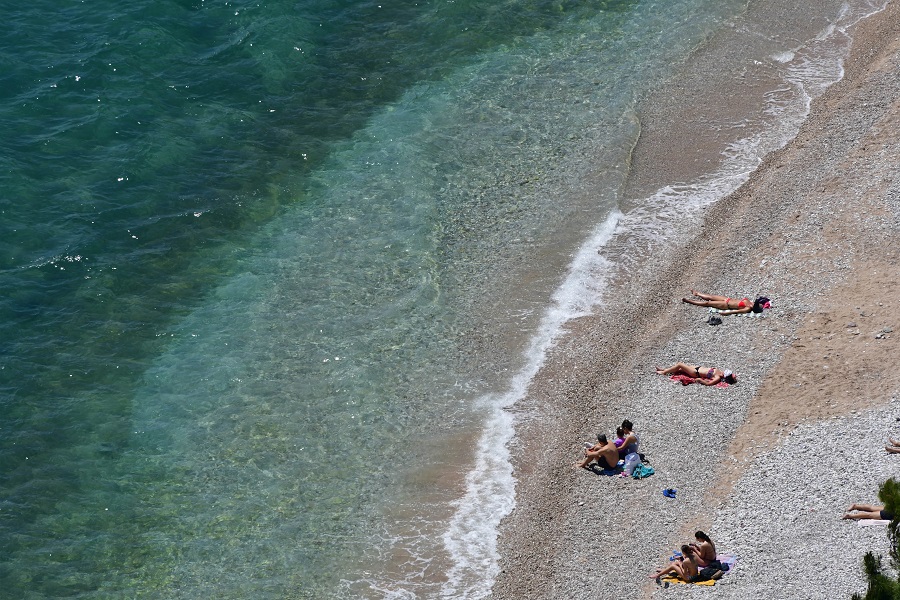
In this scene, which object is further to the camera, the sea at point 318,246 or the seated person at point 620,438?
the sea at point 318,246

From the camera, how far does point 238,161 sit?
30.8m

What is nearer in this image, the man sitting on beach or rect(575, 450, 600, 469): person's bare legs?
the man sitting on beach

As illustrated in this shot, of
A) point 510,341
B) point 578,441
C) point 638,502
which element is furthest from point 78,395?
point 638,502

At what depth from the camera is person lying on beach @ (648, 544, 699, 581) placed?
16.7 m

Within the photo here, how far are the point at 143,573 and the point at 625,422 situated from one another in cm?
1001

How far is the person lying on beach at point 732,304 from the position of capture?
2278 centimetres

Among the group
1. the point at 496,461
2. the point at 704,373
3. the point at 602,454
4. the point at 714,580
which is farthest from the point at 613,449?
Result: the point at 714,580

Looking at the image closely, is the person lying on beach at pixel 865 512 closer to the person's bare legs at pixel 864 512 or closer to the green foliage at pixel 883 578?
the person's bare legs at pixel 864 512

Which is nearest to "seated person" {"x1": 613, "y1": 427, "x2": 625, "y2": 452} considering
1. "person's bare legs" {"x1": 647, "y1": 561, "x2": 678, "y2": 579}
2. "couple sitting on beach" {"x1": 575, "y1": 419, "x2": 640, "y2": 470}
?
"couple sitting on beach" {"x1": 575, "y1": 419, "x2": 640, "y2": 470}

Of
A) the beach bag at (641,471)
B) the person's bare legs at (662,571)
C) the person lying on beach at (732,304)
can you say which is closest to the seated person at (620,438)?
the beach bag at (641,471)

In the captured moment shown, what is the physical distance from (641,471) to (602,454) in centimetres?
83

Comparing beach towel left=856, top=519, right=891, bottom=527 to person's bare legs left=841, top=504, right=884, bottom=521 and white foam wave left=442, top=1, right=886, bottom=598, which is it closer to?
person's bare legs left=841, top=504, right=884, bottom=521

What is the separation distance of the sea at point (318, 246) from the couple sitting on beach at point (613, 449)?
1.78 meters

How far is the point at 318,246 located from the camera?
27.9 metres
